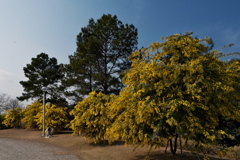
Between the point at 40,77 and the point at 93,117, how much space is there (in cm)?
2408

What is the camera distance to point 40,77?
105 feet

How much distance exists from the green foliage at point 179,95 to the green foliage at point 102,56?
14659 millimetres

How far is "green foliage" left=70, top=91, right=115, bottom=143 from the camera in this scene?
1116cm

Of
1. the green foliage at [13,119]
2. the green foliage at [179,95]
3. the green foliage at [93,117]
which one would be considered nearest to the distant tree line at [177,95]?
the green foliage at [179,95]

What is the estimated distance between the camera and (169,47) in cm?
680

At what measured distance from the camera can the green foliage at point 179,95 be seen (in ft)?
18.7

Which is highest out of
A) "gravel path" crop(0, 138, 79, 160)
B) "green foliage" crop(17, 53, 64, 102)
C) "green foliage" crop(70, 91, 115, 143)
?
"green foliage" crop(17, 53, 64, 102)

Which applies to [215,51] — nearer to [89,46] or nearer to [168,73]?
[168,73]

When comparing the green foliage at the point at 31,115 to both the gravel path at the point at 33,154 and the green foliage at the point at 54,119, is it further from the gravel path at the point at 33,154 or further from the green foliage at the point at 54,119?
the gravel path at the point at 33,154

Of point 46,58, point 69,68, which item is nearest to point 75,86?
point 69,68

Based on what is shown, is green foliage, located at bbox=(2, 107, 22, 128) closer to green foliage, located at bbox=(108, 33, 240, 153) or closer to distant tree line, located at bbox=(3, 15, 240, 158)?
distant tree line, located at bbox=(3, 15, 240, 158)

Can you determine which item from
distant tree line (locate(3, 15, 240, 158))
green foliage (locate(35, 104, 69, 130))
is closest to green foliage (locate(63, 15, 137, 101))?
green foliage (locate(35, 104, 69, 130))

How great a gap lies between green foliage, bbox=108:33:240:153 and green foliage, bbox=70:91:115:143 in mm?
4163

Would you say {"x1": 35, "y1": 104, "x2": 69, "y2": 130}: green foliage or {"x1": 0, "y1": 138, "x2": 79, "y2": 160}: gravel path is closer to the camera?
{"x1": 0, "y1": 138, "x2": 79, "y2": 160}: gravel path
